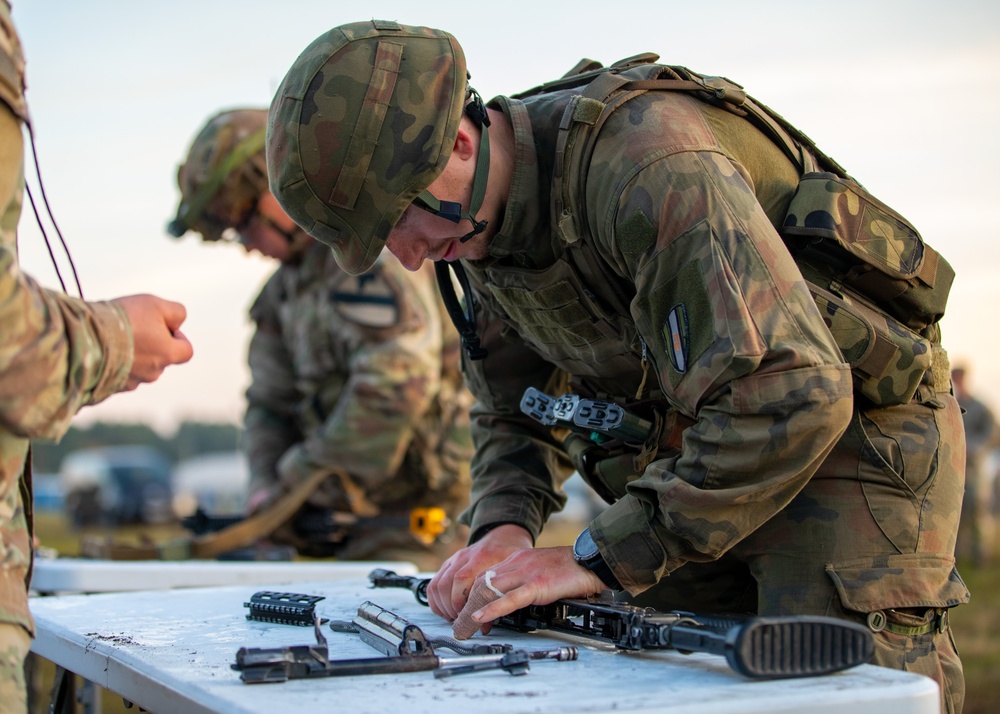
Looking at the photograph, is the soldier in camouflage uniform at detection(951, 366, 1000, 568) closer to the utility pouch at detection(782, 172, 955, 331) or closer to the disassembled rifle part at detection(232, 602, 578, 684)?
the utility pouch at detection(782, 172, 955, 331)

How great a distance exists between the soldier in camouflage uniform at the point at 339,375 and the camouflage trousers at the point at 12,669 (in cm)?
382

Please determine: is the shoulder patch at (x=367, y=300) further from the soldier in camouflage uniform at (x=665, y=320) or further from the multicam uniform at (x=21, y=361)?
the multicam uniform at (x=21, y=361)

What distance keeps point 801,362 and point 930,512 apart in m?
0.63

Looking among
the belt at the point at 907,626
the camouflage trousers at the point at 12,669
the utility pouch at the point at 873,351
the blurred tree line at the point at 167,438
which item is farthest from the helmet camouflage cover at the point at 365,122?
the blurred tree line at the point at 167,438

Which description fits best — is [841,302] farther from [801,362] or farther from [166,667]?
[166,667]

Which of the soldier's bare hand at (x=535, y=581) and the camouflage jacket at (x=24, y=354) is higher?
the camouflage jacket at (x=24, y=354)

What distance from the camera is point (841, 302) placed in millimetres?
2500

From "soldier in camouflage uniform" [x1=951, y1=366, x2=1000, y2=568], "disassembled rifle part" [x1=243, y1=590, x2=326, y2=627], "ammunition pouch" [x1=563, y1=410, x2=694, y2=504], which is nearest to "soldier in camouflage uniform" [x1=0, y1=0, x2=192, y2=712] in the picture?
"disassembled rifle part" [x1=243, y1=590, x2=326, y2=627]

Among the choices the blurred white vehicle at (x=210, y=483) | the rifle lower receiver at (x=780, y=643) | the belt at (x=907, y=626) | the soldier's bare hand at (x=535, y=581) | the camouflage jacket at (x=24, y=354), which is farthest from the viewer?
the blurred white vehicle at (x=210, y=483)

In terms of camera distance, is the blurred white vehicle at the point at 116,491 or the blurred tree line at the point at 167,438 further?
the blurred tree line at the point at 167,438

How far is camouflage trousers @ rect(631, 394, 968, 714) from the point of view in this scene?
2.40 meters

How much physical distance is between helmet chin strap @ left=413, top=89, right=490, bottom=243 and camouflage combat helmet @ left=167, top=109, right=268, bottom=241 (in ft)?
10.2

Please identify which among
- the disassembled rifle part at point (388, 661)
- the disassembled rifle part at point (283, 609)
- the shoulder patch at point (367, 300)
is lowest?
the disassembled rifle part at point (283, 609)

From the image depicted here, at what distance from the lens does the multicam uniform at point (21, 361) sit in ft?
5.50
